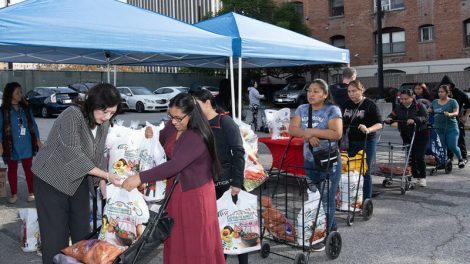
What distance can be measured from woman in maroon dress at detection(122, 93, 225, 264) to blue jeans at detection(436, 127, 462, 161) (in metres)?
7.18

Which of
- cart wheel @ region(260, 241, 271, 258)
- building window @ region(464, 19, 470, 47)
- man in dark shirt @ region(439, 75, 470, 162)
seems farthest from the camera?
building window @ region(464, 19, 470, 47)

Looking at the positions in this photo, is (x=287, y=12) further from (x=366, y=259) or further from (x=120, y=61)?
(x=366, y=259)

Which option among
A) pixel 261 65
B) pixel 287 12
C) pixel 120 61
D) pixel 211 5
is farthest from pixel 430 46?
pixel 211 5

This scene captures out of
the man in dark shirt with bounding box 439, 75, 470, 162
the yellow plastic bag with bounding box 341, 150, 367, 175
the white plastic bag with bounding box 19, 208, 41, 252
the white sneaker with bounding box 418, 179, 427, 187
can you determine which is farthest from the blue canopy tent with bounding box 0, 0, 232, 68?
the man in dark shirt with bounding box 439, 75, 470, 162

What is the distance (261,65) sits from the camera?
10.6 metres

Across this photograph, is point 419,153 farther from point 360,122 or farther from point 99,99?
point 99,99

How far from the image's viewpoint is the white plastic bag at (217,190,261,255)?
14.3ft

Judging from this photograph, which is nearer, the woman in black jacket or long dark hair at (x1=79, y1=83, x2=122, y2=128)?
long dark hair at (x1=79, y1=83, x2=122, y2=128)

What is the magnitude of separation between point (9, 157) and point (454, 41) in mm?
29321

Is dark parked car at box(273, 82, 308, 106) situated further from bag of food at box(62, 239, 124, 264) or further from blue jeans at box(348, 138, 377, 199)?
bag of food at box(62, 239, 124, 264)

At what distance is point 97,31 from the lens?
5.42 m

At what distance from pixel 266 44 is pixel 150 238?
438 cm

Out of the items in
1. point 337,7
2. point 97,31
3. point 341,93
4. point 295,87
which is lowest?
point 341,93

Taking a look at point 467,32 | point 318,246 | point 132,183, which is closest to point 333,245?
point 318,246
